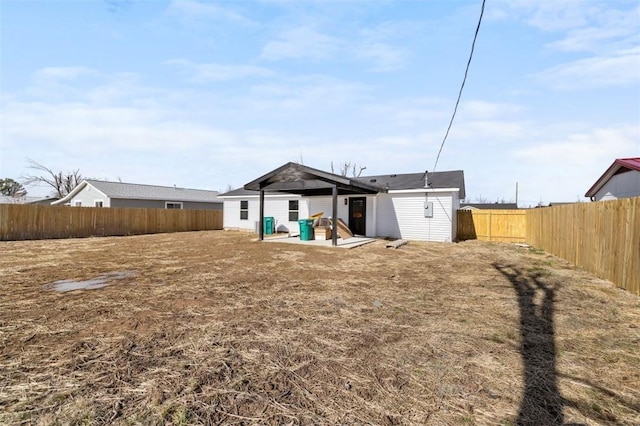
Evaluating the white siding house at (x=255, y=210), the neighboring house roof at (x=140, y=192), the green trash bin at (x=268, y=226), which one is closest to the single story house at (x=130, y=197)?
the neighboring house roof at (x=140, y=192)

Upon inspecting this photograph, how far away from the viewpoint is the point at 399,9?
7.03 metres

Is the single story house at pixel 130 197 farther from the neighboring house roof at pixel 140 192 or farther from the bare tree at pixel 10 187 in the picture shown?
the bare tree at pixel 10 187

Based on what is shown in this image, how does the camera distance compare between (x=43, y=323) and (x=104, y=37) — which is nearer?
(x=43, y=323)

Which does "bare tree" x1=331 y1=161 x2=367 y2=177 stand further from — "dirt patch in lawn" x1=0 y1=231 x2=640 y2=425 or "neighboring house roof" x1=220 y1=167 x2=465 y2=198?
"dirt patch in lawn" x1=0 y1=231 x2=640 y2=425

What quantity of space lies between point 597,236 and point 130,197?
2474 centimetres

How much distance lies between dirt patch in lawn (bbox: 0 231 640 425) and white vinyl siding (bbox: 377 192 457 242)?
818 cm

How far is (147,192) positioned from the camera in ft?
76.1

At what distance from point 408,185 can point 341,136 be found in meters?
12.3

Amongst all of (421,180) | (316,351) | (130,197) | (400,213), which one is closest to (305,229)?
(400,213)

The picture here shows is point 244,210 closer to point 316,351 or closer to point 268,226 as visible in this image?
point 268,226

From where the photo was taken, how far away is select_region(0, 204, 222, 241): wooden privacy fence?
14.7 m

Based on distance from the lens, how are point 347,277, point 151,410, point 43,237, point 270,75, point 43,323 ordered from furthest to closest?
1. point 43,237
2. point 270,75
3. point 347,277
4. point 43,323
5. point 151,410

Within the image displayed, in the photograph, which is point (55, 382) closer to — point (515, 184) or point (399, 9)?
point (399, 9)

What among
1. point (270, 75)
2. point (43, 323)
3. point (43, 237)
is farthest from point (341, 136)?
point (43, 323)
